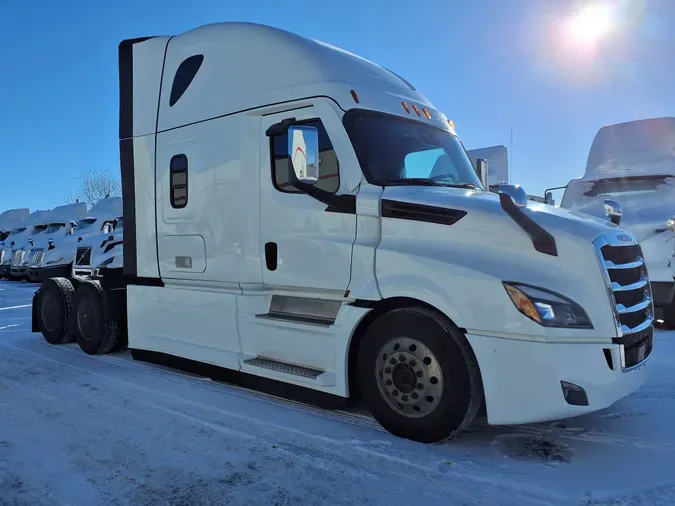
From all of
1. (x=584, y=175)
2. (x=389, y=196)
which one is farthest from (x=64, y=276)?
(x=584, y=175)

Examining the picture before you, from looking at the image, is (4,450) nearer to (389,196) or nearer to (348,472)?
(348,472)

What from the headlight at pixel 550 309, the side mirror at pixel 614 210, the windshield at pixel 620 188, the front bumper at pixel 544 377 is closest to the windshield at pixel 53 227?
the windshield at pixel 620 188

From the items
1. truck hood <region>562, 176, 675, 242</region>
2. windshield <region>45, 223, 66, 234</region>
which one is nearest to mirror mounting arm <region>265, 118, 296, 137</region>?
truck hood <region>562, 176, 675, 242</region>

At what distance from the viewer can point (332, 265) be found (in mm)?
4113

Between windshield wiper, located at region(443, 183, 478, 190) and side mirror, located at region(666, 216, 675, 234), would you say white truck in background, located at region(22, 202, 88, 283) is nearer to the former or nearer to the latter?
windshield wiper, located at region(443, 183, 478, 190)

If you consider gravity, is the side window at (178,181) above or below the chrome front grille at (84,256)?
above

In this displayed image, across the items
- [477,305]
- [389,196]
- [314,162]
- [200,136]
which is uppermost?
[200,136]

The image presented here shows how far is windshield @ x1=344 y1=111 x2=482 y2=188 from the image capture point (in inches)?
162

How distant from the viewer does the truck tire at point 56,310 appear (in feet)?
24.0

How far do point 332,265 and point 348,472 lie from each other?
1.51 metres

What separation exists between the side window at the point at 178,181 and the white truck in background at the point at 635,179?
16.0 feet

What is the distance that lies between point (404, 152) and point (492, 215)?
1.16m

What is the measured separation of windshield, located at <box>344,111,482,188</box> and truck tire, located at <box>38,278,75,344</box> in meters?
5.16

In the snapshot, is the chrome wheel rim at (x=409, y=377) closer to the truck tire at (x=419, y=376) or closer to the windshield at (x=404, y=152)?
the truck tire at (x=419, y=376)
